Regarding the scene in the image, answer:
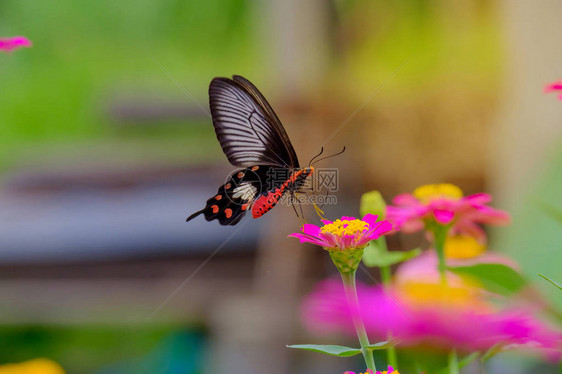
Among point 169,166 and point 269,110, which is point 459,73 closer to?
point 169,166

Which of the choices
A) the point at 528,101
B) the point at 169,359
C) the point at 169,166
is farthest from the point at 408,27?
the point at 169,359

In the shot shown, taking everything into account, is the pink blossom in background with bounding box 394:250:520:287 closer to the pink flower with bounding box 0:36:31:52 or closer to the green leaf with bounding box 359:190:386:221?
the green leaf with bounding box 359:190:386:221

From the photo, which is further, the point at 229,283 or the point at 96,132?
the point at 96,132

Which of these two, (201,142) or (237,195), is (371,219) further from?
(201,142)

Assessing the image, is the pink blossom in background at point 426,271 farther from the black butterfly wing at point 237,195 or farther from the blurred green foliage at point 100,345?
the blurred green foliage at point 100,345

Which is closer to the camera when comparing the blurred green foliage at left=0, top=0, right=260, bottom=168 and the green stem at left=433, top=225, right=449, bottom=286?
the green stem at left=433, top=225, right=449, bottom=286

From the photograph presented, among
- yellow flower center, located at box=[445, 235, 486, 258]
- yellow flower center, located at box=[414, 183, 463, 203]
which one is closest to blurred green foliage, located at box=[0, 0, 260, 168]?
yellow flower center, located at box=[445, 235, 486, 258]
